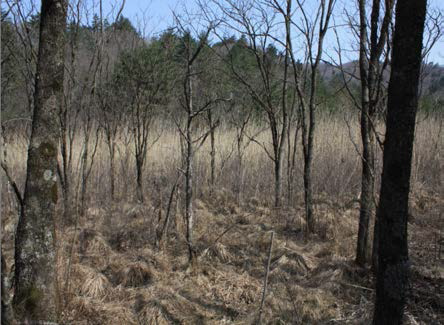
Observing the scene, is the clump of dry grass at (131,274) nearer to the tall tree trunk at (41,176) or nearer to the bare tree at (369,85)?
the tall tree trunk at (41,176)

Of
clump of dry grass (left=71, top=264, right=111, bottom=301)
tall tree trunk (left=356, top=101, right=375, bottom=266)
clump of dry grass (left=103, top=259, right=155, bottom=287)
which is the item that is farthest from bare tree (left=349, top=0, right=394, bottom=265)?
clump of dry grass (left=71, top=264, right=111, bottom=301)

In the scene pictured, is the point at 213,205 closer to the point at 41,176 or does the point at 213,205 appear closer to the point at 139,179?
the point at 139,179

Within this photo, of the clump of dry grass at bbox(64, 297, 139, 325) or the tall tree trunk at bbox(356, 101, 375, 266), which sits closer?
the clump of dry grass at bbox(64, 297, 139, 325)

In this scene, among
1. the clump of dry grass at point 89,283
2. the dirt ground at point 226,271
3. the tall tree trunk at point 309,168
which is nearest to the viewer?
the dirt ground at point 226,271

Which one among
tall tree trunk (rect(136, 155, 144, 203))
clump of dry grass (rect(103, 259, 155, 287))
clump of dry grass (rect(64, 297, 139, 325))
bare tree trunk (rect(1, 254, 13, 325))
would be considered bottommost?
clump of dry grass (rect(64, 297, 139, 325))

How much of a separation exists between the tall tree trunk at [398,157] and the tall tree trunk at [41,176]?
1528mm

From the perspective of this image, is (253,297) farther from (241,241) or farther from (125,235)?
(125,235)

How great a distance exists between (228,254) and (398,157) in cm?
256

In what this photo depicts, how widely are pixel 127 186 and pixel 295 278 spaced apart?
117 inches

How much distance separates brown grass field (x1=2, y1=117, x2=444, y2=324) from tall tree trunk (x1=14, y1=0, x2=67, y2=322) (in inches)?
18.4

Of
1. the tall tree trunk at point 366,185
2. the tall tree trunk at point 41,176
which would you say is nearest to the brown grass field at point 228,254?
the tall tree trunk at point 366,185

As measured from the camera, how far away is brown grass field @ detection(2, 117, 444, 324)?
281 cm

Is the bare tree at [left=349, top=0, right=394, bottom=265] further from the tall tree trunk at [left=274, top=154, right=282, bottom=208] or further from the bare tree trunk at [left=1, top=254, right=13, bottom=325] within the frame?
the bare tree trunk at [left=1, top=254, right=13, bottom=325]

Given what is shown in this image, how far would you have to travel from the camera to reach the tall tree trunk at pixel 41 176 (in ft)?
6.25
